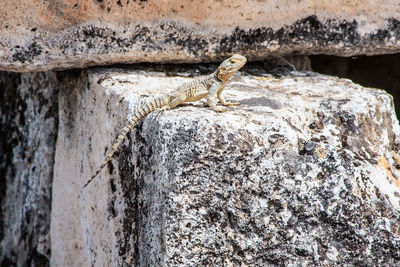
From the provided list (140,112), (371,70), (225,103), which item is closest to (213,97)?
(225,103)

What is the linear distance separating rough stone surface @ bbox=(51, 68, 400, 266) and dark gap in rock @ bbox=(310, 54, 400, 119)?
86.8 inches

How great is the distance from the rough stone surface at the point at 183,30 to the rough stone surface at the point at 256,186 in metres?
0.55

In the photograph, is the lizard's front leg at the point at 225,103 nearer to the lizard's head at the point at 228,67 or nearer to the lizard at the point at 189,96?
the lizard at the point at 189,96

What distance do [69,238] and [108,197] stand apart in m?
0.99

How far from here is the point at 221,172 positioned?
9.09 feet

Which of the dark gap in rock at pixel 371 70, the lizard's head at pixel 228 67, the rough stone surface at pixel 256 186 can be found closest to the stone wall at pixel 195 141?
the rough stone surface at pixel 256 186

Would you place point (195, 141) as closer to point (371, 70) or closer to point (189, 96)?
point (189, 96)

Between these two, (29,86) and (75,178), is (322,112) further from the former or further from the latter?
(29,86)

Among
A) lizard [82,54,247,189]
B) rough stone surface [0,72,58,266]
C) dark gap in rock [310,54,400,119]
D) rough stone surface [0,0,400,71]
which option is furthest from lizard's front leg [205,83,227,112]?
dark gap in rock [310,54,400,119]

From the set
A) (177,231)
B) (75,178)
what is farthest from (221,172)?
(75,178)

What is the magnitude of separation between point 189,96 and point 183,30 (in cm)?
75

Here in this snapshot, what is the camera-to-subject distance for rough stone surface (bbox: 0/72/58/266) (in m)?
4.75

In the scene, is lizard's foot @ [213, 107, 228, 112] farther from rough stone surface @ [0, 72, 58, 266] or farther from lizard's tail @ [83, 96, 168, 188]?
rough stone surface @ [0, 72, 58, 266]

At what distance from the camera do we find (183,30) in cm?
396
